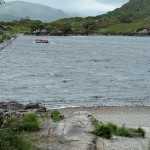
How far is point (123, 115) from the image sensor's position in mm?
36469

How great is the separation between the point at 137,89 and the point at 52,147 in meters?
39.6

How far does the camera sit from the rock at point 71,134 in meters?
20.4

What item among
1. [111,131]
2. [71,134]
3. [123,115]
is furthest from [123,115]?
[71,134]

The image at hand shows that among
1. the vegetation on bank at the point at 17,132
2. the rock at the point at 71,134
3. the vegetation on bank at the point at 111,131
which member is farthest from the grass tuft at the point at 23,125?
the vegetation on bank at the point at 111,131

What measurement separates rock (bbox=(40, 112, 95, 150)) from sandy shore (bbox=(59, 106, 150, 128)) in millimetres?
6957

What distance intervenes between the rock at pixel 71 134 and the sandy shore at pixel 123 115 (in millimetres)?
6957

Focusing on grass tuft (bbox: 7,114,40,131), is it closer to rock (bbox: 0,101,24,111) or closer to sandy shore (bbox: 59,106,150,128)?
sandy shore (bbox: 59,106,150,128)

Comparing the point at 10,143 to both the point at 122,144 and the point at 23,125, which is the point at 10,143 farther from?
the point at 122,144

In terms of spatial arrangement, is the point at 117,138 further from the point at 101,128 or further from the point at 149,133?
the point at 149,133

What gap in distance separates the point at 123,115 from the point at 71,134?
14.8m

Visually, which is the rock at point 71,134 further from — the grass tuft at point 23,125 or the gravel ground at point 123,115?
the gravel ground at point 123,115

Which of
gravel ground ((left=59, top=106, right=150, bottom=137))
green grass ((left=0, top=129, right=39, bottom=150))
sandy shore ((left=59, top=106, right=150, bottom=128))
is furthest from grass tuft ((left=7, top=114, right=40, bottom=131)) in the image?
sandy shore ((left=59, top=106, right=150, bottom=128))

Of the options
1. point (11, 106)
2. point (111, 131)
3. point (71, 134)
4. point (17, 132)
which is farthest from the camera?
point (11, 106)

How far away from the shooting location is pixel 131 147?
2212 cm
